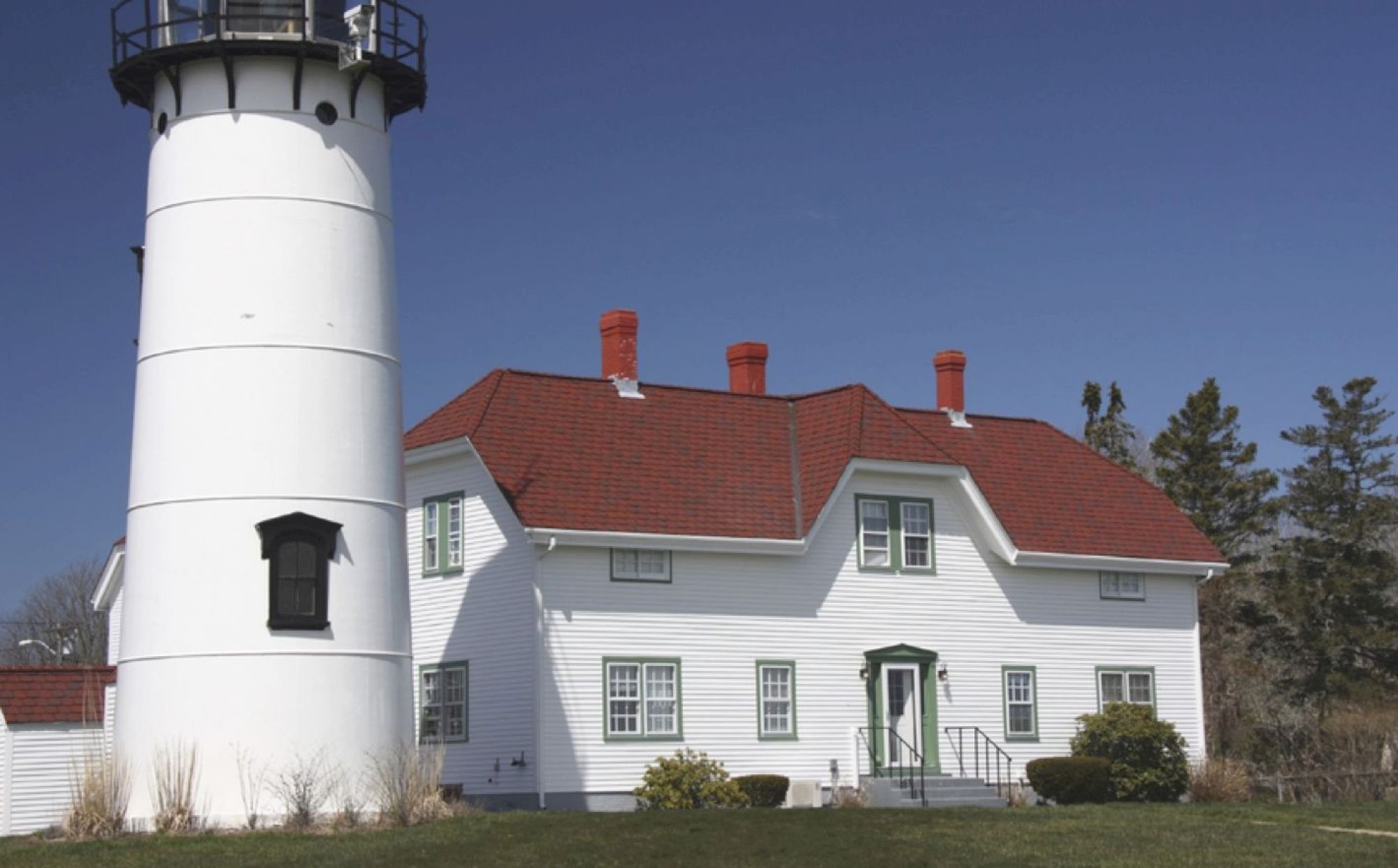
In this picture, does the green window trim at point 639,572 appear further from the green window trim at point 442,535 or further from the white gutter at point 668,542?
the green window trim at point 442,535

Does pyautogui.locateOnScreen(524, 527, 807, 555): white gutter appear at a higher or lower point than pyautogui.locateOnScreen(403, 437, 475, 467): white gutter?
lower

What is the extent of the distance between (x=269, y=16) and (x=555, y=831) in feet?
34.2

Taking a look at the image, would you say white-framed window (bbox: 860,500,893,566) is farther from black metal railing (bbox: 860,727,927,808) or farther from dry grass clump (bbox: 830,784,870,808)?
dry grass clump (bbox: 830,784,870,808)

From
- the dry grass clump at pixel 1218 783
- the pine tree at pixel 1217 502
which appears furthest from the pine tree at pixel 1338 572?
the dry grass clump at pixel 1218 783

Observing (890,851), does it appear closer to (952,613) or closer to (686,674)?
(686,674)

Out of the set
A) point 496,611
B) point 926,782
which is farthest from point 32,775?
point 926,782

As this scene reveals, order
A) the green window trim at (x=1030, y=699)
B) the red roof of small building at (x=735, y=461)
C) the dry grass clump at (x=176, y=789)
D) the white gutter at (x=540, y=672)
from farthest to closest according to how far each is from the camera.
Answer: the green window trim at (x=1030, y=699) → the red roof of small building at (x=735, y=461) → the white gutter at (x=540, y=672) → the dry grass clump at (x=176, y=789)

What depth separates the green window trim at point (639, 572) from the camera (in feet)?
94.1

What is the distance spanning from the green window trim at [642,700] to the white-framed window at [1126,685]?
8.57 m

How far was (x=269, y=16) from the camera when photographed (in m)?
24.0

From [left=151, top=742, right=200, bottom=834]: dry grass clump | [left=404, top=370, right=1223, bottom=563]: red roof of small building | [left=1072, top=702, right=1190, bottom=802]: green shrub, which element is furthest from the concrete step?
[left=151, top=742, right=200, bottom=834]: dry grass clump

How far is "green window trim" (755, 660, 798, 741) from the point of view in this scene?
97.7ft

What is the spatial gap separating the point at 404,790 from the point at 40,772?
9.32 meters

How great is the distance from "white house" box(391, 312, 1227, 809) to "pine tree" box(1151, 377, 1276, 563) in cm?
1369
